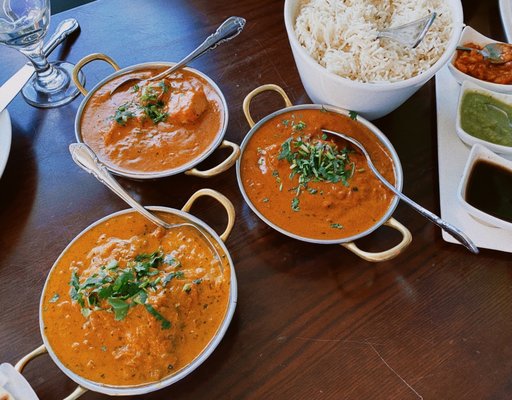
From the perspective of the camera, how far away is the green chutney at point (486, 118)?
164 centimetres

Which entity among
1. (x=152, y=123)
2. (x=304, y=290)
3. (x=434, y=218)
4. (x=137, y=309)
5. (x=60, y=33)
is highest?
(x=60, y=33)

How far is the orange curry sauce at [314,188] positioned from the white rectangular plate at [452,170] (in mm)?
213

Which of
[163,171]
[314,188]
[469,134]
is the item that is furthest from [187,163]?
[469,134]

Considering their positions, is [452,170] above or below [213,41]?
below

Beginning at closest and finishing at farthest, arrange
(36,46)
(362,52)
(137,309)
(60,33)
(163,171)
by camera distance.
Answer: (137,309)
(163,171)
(362,52)
(36,46)
(60,33)

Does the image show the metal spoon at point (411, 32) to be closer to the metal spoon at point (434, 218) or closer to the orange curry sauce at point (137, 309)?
the metal spoon at point (434, 218)

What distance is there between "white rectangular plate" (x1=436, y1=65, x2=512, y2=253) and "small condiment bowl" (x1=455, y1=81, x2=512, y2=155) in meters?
0.05

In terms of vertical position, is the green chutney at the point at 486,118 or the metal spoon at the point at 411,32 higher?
the metal spoon at the point at 411,32

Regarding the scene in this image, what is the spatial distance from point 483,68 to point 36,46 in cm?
166

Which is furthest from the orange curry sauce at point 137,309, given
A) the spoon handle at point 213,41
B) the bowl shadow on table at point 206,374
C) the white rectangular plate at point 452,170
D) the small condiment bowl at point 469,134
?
the small condiment bowl at point 469,134

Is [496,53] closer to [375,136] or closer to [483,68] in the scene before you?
[483,68]

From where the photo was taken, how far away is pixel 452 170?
1.60 m

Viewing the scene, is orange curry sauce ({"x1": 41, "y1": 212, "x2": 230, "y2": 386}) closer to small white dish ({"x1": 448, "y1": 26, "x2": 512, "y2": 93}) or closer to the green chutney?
the green chutney

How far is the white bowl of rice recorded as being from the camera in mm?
1520
